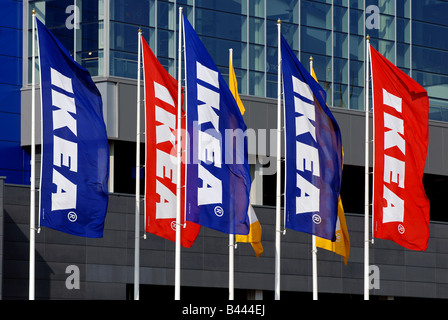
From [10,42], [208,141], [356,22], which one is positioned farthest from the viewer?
[356,22]

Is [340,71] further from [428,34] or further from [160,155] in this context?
→ [160,155]

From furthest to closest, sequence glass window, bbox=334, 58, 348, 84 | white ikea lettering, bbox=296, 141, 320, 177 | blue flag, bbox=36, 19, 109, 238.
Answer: glass window, bbox=334, 58, 348, 84
white ikea lettering, bbox=296, 141, 320, 177
blue flag, bbox=36, 19, 109, 238

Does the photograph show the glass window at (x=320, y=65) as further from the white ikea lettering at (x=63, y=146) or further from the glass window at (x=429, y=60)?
the white ikea lettering at (x=63, y=146)

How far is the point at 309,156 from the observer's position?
32.7m

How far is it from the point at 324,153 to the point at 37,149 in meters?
13.9

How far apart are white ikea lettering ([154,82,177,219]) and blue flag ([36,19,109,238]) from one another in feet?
8.46

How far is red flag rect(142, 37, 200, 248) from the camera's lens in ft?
110

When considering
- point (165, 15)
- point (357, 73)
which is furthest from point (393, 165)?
point (357, 73)

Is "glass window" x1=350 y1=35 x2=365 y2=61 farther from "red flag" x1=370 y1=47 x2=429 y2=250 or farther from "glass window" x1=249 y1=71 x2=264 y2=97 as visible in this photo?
"red flag" x1=370 y1=47 x2=429 y2=250

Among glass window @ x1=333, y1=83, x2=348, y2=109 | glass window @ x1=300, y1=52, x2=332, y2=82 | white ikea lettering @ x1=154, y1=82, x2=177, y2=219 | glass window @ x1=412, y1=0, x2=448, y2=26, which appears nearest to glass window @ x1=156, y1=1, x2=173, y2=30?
glass window @ x1=300, y1=52, x2=332, y2=82

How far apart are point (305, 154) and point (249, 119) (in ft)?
43.6

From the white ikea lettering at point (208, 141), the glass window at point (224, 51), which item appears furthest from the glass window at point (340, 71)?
the white ikea lettering at point (208, 141)

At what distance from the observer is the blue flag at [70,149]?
30234mm

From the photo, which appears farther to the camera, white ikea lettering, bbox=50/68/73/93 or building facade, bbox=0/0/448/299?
building facade, bbox=0/0/448/299
